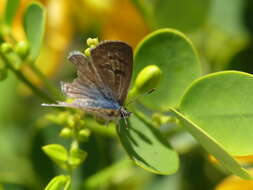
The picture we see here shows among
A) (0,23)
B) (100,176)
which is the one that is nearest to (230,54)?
(100,176)

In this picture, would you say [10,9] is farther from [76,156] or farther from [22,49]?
[76,156]

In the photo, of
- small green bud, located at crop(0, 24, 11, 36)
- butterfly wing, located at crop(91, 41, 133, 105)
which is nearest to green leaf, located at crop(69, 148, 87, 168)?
butterfly wing, located at crop(91, 41, 133, 105)

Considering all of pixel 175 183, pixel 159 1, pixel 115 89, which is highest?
pixel 159 1

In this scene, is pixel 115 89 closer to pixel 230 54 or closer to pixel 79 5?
pixel 230 54

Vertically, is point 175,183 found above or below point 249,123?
below

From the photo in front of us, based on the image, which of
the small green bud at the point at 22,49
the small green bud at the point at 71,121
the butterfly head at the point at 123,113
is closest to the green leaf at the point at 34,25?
the small green bud at the point at 22,49

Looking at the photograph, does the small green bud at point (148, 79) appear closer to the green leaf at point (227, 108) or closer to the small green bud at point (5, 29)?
the green leaf at point (227, 108)
